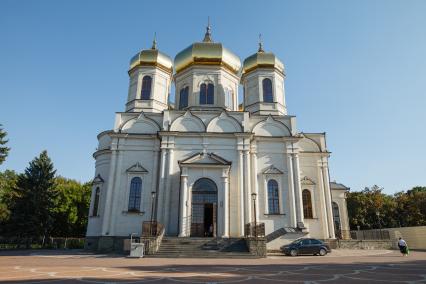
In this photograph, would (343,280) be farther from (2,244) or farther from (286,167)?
(2,244)

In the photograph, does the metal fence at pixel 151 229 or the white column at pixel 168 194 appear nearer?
the metal fence at pixel 151 229

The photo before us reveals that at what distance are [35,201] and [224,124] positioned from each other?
63.1ft

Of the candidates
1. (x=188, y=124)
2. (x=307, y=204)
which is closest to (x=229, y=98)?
(x=188, y=124)

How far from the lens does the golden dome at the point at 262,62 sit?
2742cm

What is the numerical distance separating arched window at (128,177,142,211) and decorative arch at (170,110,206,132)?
4600 mm

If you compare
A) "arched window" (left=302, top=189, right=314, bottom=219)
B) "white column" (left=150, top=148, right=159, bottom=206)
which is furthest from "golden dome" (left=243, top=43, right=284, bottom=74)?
"white column" (left=150, top=148, right=159, bottom=206)

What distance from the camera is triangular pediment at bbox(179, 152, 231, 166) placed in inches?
842

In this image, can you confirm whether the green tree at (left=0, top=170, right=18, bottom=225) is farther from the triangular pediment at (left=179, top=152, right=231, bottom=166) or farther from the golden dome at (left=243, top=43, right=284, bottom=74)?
the golden dome at (left=243, top=43, right=284, bottom=74)

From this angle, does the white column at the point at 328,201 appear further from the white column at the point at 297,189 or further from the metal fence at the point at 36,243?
the metal fence at the point at 36,243

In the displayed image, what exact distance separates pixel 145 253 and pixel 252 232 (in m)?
6.82

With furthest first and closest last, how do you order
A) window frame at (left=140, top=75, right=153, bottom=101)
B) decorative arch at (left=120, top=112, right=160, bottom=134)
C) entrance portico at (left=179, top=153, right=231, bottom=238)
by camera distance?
1. window frame at (left=140, top=75, right=153, bottom=101)
2. decorative arch at (left=120, top=112, right=160, bottom=134)
3. entrance portico at (left=179, top=153, right=231, bottom=238)

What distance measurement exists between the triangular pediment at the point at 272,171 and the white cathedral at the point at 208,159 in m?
0.07

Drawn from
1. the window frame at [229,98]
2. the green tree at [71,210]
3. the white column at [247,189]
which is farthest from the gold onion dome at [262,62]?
the green tree at [71,210]

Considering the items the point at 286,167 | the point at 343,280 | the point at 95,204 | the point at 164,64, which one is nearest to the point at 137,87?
the point at 164,64
